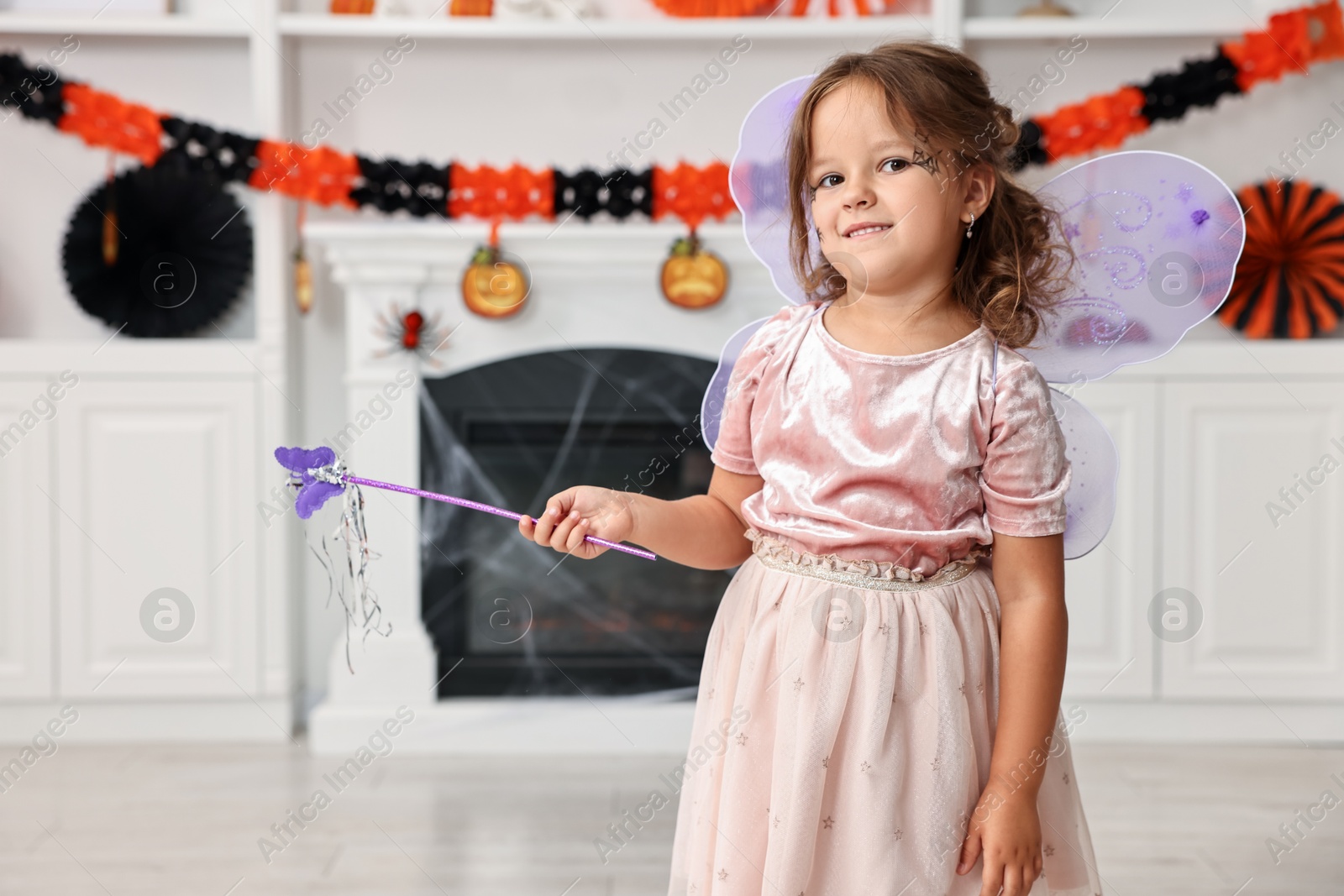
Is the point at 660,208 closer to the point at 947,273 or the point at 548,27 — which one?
the point at 548,27

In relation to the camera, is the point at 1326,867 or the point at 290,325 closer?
the point at 1326,867

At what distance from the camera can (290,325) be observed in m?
2.34

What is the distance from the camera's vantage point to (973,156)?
36.0 inches

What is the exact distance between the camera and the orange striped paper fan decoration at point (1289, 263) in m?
2.22

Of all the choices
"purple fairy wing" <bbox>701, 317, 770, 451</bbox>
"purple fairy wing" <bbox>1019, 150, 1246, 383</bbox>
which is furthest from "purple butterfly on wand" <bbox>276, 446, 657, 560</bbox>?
"purple fairy wing" <bbox>1019, 150, 1246, 383</bbox>

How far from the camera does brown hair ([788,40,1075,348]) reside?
34.7 inches

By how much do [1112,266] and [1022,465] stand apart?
270mm

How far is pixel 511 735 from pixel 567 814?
1.16 ft

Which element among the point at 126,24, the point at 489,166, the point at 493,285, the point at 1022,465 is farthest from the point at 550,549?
the point at 1022,465

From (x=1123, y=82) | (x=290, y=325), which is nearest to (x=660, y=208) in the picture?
(x=290, y=325)

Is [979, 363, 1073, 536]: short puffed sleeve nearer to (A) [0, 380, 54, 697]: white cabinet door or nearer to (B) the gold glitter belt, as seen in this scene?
(B) the gold glitter belt

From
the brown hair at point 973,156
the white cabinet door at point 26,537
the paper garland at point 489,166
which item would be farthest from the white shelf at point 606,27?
the brown hair at point 973,156

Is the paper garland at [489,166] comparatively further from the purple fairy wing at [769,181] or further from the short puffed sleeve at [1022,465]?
the short puffed sleeve at [1022,465]

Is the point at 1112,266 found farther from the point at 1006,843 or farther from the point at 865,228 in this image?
the point at 1006,843
